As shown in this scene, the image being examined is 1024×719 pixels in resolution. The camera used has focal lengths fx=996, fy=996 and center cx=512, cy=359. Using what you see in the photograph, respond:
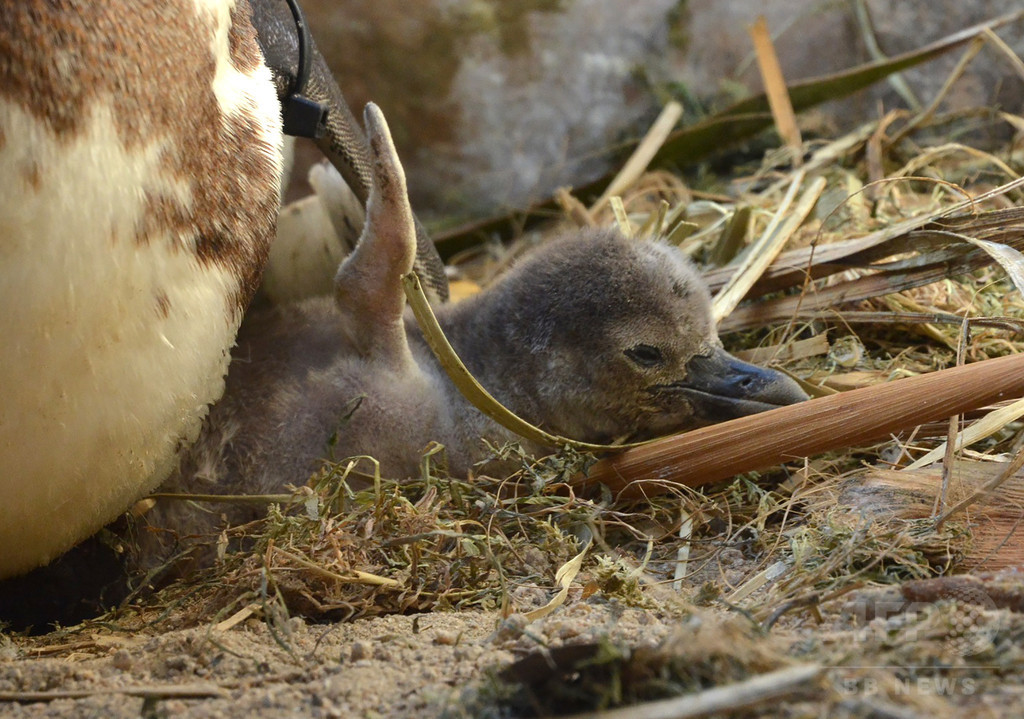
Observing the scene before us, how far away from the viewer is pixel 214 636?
63.7 inches

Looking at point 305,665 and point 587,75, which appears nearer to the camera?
point 305,665

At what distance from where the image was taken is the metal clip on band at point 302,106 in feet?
7.55

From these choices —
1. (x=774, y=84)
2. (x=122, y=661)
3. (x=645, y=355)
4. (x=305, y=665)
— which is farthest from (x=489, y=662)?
(x=774, y=84)

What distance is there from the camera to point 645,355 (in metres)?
2.37

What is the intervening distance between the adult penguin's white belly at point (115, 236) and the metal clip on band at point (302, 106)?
0.29 m

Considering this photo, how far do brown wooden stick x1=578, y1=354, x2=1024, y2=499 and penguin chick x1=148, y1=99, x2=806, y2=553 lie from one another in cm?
19

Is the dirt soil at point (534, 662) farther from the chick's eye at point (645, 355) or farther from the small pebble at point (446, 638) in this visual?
the chick's eye at point (645, 355)

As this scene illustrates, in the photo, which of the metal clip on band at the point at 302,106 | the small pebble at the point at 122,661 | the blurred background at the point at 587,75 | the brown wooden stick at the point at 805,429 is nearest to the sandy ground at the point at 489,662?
the small pebble at the point at 122,661

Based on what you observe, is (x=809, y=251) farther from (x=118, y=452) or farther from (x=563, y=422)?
(x=118, y=452)

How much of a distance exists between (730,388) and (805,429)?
303 mm

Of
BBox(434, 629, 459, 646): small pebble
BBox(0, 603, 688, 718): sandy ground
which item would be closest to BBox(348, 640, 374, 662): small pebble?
BBox(0, 603, 688, 718): sandy ground

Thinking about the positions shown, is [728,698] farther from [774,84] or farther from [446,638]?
[774,84]

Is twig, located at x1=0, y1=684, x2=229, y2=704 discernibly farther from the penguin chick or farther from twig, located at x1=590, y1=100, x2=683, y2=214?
twig, located at x1=590, y1=100, x2=683, y2=214

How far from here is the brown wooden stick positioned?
6.37 feet
